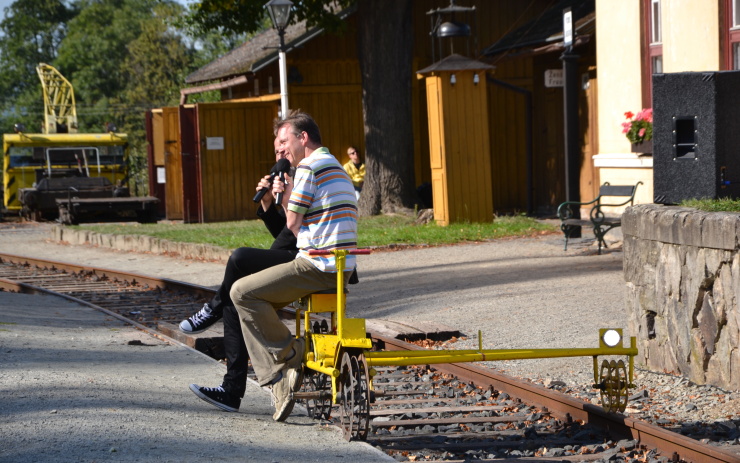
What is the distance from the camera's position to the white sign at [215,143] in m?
25.1

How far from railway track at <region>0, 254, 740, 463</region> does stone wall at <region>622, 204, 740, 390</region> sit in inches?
42.4

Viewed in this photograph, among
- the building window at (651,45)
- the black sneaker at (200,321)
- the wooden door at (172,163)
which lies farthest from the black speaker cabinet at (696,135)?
the wooden door at (172,163)

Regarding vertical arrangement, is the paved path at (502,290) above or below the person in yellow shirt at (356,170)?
below

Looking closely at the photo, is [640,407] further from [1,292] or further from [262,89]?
[262,89]

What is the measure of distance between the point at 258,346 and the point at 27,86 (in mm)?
82602

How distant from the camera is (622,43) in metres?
16.7

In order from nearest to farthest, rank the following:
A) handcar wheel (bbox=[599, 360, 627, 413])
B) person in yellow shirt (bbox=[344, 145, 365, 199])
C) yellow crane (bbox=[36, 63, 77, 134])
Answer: handcar wheel (bbox=[599, 360, 627, 413]), person in yellow shirt (bbox=[344, 145, 365, 199]), yellow crane (bbox=[36, 63, 77, 134])

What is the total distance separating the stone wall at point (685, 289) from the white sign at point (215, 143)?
18.1 metres

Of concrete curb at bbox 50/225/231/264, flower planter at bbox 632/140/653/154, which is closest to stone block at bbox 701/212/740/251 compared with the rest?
flower planter at bbox 632/140/653/154

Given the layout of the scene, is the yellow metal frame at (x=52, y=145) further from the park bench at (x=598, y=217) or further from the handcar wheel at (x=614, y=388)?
the handcar wheel at (x=614, y=388)

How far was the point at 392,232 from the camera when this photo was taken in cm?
1836

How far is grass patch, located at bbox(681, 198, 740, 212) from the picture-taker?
701cm

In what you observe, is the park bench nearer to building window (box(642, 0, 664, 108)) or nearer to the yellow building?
the yellow building

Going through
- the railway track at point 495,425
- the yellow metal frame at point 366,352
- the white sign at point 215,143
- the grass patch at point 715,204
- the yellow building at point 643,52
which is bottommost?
the railway track at point 495,425
